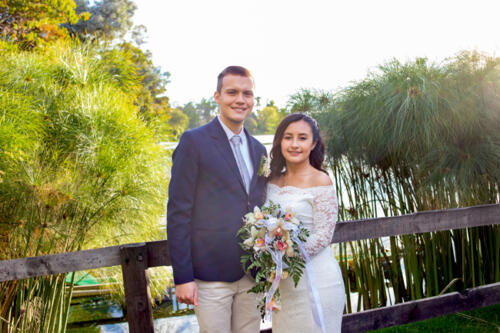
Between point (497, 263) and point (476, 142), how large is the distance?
115 centimetres

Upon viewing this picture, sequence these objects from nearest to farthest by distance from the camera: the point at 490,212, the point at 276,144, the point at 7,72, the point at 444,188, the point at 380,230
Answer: the point at 276,144 → the point at 380,230 → the point at 490,212 → the point at 7,72 → the point at 444,188

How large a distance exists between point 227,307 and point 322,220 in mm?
581

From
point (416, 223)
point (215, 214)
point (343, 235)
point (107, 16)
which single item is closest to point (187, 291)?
point (215, 214)

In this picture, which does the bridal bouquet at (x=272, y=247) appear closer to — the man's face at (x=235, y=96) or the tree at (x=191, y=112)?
the man's face at (x=235, y=96)

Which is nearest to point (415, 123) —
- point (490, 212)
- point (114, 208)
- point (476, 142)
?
point (476, 142)

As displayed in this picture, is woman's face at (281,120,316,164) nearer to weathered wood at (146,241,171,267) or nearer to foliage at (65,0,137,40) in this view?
weathered wood at (146,241,171,267)

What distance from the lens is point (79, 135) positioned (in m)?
3.66

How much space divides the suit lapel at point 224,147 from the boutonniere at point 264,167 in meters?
0.11

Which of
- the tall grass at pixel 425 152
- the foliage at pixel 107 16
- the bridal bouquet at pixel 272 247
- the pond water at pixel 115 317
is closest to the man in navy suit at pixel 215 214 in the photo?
the bridal bouquet at pixel 272 247

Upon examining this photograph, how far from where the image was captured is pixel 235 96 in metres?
1.98

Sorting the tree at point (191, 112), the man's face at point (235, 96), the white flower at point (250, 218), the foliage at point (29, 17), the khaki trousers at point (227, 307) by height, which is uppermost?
the tree at point (191, 112)

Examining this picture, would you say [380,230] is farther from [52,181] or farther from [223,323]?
[52,181]

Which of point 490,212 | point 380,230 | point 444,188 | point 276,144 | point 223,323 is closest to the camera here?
point 223,323

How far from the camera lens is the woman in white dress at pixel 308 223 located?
1.94 meters
